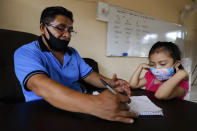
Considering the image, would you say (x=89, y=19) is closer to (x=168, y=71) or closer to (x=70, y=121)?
(x=168, y=71)

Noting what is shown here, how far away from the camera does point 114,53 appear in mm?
2148

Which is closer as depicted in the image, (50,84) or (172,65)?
(50,84)

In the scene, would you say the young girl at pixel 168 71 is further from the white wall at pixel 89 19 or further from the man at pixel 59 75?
the white wall at pixel 89 19

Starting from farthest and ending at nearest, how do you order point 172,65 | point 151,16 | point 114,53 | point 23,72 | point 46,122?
1. point 151,16
2. point 114,53
3. point 172,65
4. point 23,72
5. point 46,122

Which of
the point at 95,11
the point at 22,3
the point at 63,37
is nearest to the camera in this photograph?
the point at 63,37

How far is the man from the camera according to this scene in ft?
1.56

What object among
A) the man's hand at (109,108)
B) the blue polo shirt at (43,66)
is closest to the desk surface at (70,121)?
the man's hand at (109,108)

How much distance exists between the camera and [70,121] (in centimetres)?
48

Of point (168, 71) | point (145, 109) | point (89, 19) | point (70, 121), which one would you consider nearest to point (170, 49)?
point (168, 71)

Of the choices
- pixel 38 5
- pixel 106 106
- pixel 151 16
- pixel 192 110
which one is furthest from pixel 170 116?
pixel 151 16

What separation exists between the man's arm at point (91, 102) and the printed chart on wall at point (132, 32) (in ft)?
5.33

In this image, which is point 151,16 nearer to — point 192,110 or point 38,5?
point 38,5

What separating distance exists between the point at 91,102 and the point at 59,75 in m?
0.47

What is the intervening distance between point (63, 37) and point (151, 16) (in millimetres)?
2199
